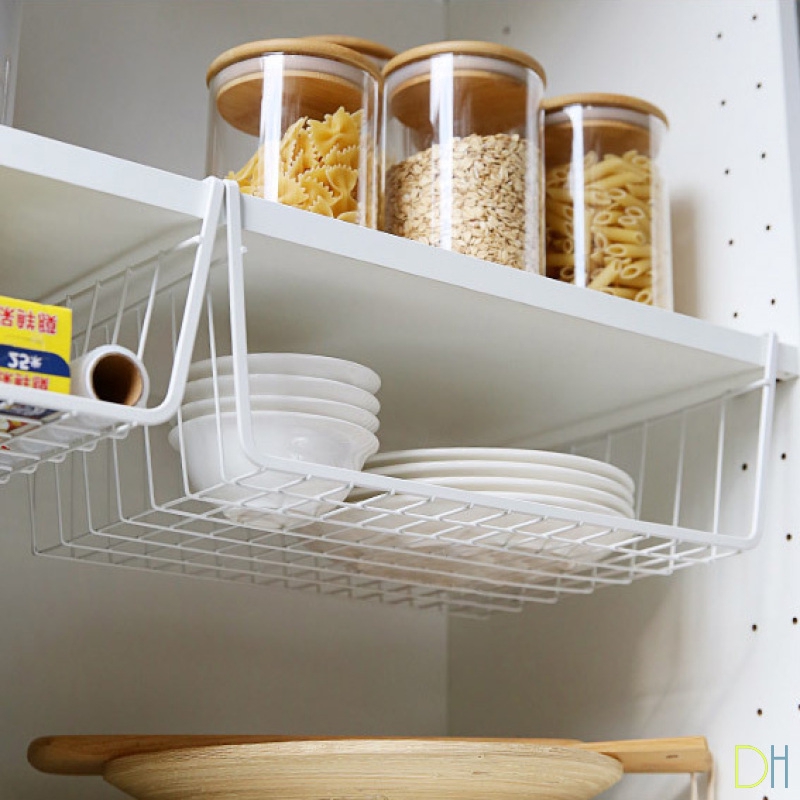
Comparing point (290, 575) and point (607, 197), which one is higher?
point (607, 197)

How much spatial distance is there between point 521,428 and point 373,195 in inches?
13.8

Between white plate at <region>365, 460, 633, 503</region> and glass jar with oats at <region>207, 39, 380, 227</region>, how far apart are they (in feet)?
0.65

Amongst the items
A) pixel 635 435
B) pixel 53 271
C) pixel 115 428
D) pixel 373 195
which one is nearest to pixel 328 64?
pixel 373 195

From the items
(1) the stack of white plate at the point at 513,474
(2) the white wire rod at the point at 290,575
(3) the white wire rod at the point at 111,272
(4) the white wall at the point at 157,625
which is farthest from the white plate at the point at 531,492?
(4) the white wall at the point at 157,625

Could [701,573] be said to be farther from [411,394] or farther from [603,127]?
[603,127]

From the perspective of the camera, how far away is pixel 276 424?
886 mm

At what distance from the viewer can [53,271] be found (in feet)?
3.07

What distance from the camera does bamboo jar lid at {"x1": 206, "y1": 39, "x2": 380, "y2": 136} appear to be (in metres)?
1.01

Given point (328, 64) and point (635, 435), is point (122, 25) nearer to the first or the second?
point (328, 64)

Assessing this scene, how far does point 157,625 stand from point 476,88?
0.59 metres

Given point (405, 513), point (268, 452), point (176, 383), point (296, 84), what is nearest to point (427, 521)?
point (405, 513)

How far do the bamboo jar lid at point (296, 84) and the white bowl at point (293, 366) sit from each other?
208 mm

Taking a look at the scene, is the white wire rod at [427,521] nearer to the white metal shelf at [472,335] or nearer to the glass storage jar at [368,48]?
the white metal shelf at [472,335]

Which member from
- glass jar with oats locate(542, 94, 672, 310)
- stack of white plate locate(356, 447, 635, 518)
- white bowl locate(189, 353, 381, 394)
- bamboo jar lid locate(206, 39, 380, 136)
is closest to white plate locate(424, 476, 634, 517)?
stack of white plate locate(356, 447, 635, 518)
